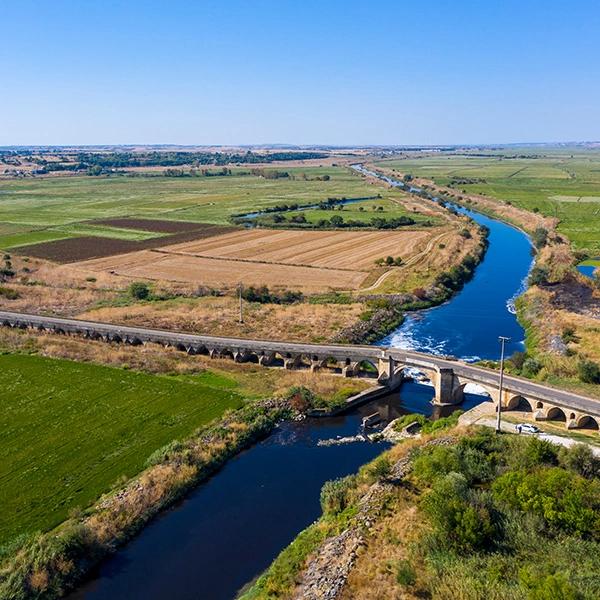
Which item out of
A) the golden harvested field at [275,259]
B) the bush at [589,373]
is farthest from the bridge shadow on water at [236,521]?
the golden harvested field at [275,259]

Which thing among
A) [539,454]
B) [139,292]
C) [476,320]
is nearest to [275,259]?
[139,292]

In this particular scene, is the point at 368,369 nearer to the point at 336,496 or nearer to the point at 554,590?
the point at 336,496

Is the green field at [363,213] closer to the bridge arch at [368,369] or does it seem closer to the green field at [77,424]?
the bridge arch at [368,369]

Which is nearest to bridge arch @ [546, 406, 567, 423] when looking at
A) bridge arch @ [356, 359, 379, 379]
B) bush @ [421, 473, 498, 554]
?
bridge arch @ [356, 359, 379, 379]

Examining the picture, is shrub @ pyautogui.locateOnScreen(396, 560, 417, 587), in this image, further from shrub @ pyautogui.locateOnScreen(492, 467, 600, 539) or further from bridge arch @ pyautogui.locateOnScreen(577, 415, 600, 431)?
bridge arch @ pyautogui.locateOnScreen(577, 415, 600, 431)

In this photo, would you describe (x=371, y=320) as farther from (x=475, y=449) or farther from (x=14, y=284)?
(x=14, y=284)

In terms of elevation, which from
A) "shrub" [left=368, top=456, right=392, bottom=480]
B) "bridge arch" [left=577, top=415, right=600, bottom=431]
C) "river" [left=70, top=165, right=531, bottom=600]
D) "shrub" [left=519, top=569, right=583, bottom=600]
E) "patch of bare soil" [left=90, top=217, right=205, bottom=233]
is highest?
"shrub" [left=519, top=569, right=583, bottom=600]
